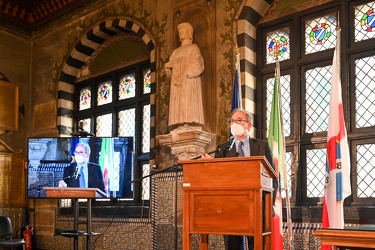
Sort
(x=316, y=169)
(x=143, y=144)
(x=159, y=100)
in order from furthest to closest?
(x=143, y=144), (x=159, y=100), (x=316, y=169)

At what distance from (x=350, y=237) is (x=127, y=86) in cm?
710

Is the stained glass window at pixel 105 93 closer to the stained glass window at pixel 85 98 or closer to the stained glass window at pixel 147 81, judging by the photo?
the stained glass window at pixel 85 98

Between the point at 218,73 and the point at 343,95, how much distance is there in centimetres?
183

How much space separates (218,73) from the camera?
7020mm

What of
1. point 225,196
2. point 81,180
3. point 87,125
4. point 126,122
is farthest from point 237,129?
point 87,125

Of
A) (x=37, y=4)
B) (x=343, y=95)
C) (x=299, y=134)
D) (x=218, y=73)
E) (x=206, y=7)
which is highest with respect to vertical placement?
(x=37, y=4)

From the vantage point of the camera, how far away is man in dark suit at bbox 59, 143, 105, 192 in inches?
312

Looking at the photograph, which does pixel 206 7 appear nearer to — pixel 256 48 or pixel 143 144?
pixel 256 48

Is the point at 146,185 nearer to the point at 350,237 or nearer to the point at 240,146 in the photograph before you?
the point at 240,146

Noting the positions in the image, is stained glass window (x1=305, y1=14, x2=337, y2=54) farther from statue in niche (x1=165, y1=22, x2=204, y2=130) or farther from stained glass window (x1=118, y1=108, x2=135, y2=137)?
stained glass window (x1=118, y1=108, x2=135, y2=137)

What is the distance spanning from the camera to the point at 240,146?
14.0 feet

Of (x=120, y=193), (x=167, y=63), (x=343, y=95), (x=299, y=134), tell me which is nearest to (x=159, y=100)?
(x=167, y=63)

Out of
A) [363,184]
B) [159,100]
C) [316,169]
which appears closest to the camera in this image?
[363,184]

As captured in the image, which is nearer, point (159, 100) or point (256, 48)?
point (256, 48)
